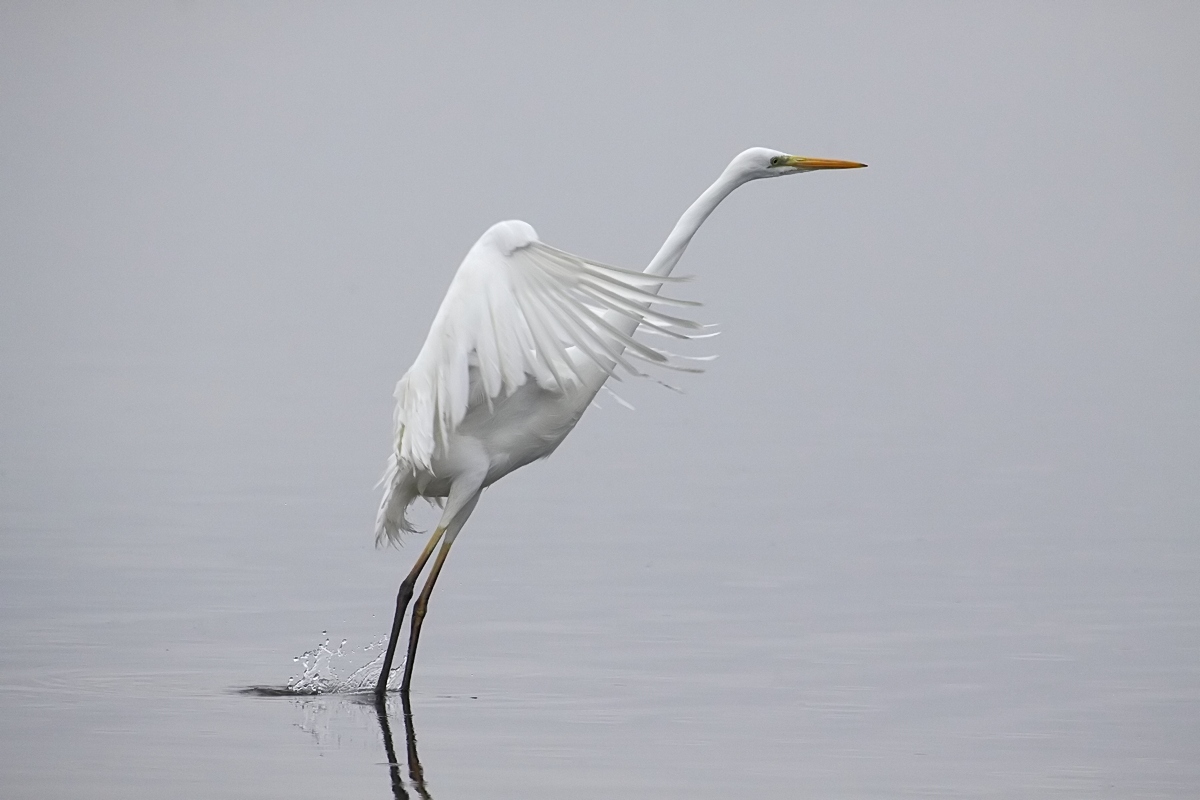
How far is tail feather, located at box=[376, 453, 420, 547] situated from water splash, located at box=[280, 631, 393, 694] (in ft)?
1.57

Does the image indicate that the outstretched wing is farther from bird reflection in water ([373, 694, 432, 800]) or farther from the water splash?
the water splash

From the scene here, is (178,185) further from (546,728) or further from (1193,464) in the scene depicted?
(546,728)

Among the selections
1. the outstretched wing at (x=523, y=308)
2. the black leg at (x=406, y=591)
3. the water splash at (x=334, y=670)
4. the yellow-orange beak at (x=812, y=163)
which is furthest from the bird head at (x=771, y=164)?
the water splash at (x=334, y=670)

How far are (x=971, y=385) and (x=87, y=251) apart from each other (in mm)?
27653

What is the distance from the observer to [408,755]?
706 centimetres

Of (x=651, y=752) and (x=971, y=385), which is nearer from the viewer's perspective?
(x=651, y=752)

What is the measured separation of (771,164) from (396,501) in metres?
2.22

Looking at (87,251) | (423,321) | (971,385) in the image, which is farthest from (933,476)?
(87,251)

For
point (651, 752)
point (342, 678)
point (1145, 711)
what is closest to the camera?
point (651, 752)

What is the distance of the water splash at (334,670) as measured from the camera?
818 cm

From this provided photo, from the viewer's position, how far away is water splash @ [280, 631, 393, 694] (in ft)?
26.8

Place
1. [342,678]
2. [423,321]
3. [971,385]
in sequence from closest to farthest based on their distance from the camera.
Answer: [342,678]
[971,385]
[423,321]

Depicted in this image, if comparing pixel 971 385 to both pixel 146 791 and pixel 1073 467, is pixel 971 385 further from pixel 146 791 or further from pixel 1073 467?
pixel 146 791

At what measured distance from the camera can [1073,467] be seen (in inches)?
542
